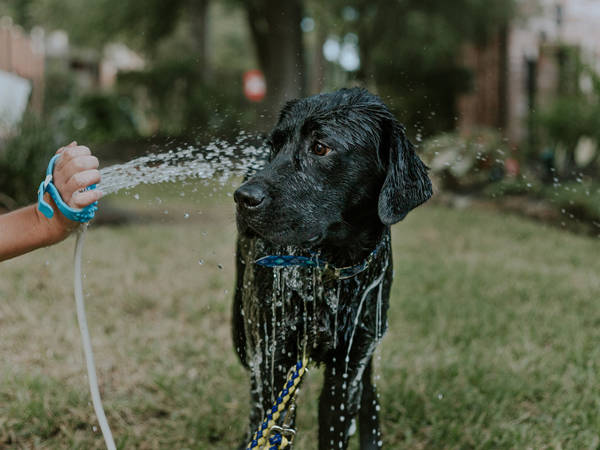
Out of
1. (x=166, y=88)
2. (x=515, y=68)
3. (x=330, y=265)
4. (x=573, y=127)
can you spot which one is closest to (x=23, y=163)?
(x=330, y=265)

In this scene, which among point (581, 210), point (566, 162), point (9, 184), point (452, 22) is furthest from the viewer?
point (452, 22)

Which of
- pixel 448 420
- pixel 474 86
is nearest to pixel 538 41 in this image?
pixel 474 86

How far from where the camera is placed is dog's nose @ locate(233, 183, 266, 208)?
1.69 meters

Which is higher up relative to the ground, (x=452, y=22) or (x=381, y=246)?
(x=452, y=22)

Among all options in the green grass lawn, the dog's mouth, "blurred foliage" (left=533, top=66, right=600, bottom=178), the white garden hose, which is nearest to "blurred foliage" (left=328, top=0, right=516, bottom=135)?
"blurred foliage" (left=533, top=66, right=600, bottom=178)

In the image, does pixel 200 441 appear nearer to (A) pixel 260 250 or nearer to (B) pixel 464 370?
(A) pixel 260 250

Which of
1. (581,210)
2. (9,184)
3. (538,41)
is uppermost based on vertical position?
(538,41)

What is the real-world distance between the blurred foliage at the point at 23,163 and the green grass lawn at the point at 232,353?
135 cm

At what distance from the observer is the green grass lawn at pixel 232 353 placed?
8.98 feet

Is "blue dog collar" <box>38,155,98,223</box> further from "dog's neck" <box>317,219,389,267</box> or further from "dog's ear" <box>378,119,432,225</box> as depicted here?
"dog's ear" <box>378,119,432,225</box>

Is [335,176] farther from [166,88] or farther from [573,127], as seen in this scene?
[166,88]

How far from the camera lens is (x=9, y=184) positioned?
702cm

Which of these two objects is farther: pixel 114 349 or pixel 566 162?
pixel 566 162

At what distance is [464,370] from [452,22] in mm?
10456
